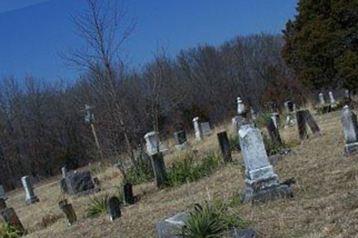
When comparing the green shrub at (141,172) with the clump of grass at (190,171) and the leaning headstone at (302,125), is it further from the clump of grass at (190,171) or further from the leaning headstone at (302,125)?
the leaning headstone at (302,125)

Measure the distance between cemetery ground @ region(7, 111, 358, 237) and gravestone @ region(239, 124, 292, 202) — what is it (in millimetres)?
193

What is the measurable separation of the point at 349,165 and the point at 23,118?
55428 millimetres

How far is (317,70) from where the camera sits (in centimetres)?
2739

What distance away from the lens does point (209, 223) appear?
7535 mm

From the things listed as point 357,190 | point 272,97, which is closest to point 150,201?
point 357,190

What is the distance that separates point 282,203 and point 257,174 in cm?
90

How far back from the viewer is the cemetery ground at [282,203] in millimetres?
7336

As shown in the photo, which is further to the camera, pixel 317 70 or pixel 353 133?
pixel 317 70

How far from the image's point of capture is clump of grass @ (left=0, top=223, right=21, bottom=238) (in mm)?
13914

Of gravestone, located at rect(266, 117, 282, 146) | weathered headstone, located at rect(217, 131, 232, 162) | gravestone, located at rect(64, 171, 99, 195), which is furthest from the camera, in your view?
gravestone, located at rect(64, 171, 99, 195)

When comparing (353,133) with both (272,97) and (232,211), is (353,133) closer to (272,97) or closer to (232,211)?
(232,211)

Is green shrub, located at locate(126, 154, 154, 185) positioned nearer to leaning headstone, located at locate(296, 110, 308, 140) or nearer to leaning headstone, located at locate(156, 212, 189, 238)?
leaning headstone, located at locate(296, 110, 308, 140)

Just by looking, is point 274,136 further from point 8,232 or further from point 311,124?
point 8,232

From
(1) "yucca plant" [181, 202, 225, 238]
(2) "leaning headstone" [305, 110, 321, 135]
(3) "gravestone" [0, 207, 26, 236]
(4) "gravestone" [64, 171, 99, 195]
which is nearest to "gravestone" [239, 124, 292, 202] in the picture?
(1) "yucca plant" [181, 202, 225, 238]
